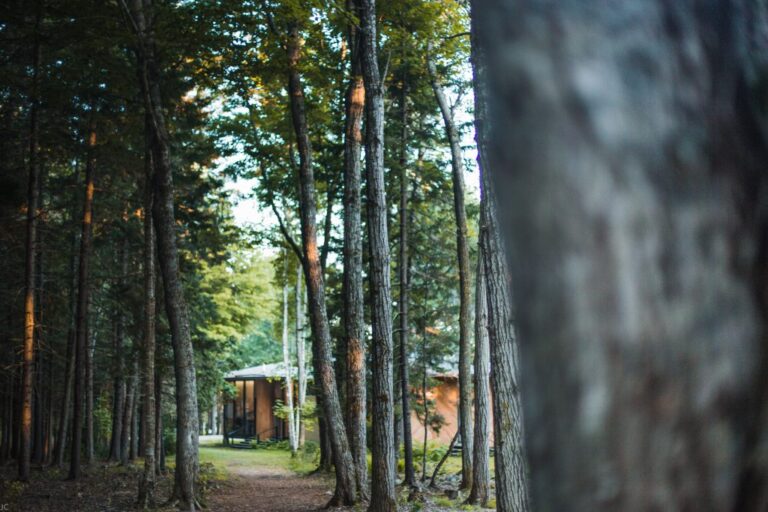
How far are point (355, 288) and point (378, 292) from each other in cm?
303

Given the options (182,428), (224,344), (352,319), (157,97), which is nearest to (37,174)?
(157,97)

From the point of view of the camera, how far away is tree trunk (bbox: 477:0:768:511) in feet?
2.09

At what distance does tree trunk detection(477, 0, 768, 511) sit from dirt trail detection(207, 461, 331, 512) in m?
14.6

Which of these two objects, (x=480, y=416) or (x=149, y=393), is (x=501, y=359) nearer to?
(x=149, y=393)

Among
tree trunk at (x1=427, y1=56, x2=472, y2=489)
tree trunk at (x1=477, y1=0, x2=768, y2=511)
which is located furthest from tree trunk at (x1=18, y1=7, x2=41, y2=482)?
tree trunk at (x1=477, y1=0, x2=768, y2=511)

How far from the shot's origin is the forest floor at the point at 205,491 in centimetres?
1498

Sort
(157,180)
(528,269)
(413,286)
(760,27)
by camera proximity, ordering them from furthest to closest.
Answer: (413,286) < (157,180) < (760,27) < (528,269)

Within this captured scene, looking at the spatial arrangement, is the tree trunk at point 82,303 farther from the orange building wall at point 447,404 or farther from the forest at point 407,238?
the orange building wall at point 447,404

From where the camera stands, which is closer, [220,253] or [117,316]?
[117,316]

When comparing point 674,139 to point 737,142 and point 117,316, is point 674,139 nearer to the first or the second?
point 737,142

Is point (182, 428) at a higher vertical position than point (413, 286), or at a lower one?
lower

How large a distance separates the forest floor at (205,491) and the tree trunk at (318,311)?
1.09 meters

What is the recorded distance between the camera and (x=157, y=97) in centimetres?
1509

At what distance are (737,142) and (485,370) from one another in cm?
1504
